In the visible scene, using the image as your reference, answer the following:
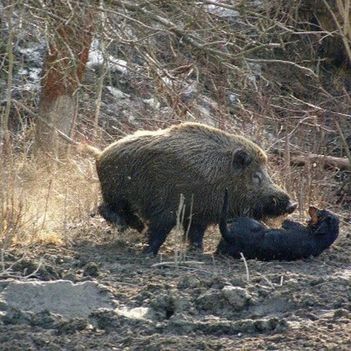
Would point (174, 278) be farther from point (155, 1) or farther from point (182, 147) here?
point (155, 1)

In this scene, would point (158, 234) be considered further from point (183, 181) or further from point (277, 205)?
point (277, 205)

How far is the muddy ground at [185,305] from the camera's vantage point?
195 inches

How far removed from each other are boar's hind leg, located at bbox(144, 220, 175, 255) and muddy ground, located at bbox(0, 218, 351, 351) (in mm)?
169

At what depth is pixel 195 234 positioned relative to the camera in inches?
312

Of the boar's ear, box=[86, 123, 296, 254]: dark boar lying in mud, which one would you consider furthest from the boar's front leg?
the boar's ear

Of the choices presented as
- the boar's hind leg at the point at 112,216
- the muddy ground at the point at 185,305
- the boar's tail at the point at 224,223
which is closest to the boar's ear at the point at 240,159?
the boar's tail at the point at 224,223

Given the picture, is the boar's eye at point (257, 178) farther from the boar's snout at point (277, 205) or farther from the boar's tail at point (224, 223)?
the boar's tail at point (224, 223)

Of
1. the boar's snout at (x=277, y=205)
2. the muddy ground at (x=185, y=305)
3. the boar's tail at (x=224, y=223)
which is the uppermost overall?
the boar's snout at (x=277, y=205)

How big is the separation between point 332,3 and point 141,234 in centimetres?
870

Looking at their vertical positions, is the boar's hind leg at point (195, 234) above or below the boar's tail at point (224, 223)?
below

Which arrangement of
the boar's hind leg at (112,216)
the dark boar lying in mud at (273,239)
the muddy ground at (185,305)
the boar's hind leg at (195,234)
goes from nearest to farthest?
the muddy ground at (185,305), the dark boar lying in mud at (273,239), the boar's hind leg at (195,234), the boar's hind leg at (112,216)

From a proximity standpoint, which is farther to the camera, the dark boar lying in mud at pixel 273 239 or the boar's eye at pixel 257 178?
the boar's eye at pixel 257 178

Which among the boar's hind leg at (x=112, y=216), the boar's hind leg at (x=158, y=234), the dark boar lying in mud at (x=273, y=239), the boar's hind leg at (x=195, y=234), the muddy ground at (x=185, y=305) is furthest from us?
the boar's hind leg at (x=112, y=216)

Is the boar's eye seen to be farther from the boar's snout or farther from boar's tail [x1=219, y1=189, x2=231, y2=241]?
boar's tail [x1=219, y1=189, x2=231, y2=241]
